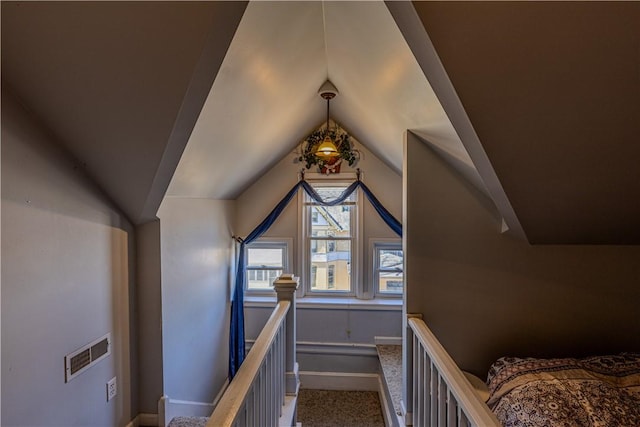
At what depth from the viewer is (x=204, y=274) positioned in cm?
297

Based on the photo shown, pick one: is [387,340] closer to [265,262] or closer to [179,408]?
[265,262]

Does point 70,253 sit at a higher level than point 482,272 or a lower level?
higher

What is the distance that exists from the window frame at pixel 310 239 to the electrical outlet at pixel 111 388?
7.06 ft

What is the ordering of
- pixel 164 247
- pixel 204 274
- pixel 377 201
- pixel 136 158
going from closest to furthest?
pixel 136 158
pixel 164 247
pixel 204 274
pixel 377 201

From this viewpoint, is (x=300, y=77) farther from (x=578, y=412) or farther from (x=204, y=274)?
(x=578, y=412)

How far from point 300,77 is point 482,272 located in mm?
1819

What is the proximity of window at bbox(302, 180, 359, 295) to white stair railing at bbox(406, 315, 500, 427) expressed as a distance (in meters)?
1.92

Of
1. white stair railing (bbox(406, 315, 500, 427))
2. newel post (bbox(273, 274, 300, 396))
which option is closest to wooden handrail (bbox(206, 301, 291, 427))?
newel post (bbox(273, 274, 300, 396))

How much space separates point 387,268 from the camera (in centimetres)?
383

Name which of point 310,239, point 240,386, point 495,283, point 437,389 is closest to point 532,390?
point 437,389

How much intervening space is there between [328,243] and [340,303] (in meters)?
0.74

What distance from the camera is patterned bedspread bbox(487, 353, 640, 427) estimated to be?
142 cm

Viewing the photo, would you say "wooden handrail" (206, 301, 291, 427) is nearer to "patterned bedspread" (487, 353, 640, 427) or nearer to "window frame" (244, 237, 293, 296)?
"patterned bedspread" (487, 353, 640, 427)

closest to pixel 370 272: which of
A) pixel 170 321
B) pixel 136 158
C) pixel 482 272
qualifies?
pixel 482 272
